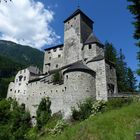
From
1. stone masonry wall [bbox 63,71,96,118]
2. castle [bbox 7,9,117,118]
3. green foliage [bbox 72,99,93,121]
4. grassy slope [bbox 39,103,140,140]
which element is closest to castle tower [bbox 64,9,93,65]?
castle [bbox 7,9,117,118]

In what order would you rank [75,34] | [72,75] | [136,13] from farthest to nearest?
[75,34]
[72,75]
[136,13]

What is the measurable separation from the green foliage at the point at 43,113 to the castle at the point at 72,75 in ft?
3.27

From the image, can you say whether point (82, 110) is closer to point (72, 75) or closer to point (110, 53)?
point (72, 75)

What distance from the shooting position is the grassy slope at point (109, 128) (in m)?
9.66

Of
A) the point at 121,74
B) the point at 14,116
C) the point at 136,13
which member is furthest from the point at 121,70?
the point at 136,13

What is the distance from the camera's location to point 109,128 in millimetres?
10688

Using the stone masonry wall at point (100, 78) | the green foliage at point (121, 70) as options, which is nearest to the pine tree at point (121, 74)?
the green foliage at point (121, 70)

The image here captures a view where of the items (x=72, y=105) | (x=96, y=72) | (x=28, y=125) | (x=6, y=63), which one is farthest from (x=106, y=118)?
(x=6, y=63)

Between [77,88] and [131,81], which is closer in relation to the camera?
[77,88]

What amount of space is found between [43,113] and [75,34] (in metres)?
21.3

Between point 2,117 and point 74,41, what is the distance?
2364 centimetres

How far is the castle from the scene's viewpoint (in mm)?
40469

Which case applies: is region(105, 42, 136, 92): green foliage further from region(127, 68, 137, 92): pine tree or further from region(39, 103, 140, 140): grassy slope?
region(39, 103, 140, 140): grassy slope

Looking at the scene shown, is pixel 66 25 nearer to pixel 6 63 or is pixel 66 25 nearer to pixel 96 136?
pixel 96 136
